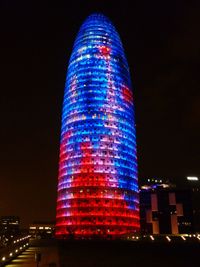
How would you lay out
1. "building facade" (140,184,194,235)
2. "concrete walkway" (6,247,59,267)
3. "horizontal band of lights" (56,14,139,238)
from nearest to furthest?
"concrete walkway" (6,247,59,267) → "horizontal band of lights" (56,14,139,238) → "building facade" (140,184,194,235)

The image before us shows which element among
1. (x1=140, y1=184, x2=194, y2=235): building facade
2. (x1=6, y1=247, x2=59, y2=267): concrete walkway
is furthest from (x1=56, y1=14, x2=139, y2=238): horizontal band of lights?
(x1=6, y1=247, x2=59, y2=267): concrete walkway

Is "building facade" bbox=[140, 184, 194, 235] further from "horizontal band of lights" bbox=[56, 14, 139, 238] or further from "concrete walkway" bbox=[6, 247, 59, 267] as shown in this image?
"concrete walkway" bbox=[6, 247, 59, 267]

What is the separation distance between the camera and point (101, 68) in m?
160

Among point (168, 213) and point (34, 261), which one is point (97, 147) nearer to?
point (168, 213)

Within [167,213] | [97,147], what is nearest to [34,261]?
[97,147]

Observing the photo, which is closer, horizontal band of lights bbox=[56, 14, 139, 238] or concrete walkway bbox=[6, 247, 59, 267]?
concrete walkway bbox=[6, 247, 59, 267]

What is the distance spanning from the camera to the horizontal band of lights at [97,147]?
138 m

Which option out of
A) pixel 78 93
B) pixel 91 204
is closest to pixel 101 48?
pixel 78 93

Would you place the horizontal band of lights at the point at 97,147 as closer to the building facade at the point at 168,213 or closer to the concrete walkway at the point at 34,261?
the building facade at the point at 168,213

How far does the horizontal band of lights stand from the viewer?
13762 centimetres

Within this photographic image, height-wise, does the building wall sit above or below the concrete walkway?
above

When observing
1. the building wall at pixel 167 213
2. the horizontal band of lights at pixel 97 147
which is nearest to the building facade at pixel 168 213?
the building wall at pixel 167 213

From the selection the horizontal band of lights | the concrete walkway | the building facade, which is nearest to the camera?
the concrete walkway

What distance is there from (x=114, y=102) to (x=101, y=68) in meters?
17.3
